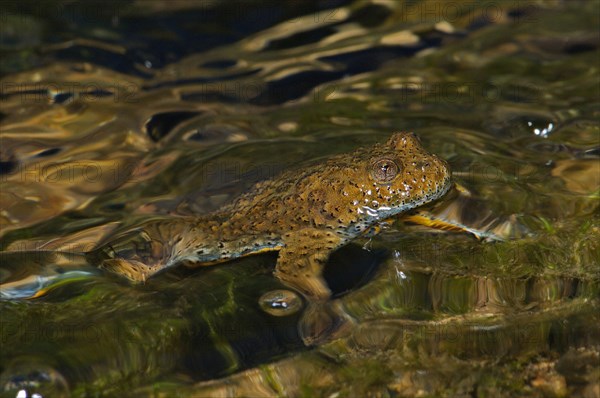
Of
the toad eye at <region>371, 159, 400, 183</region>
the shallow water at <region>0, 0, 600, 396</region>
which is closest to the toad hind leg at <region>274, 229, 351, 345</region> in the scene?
the shallow water at <region>0, 0, 600, 396</region>

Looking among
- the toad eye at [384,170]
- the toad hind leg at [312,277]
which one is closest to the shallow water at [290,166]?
the toad hind leg at [312,277]

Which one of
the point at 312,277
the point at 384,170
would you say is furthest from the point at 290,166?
the point at 312,277

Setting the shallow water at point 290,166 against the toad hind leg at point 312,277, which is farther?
the toad hind leg at point 312,277

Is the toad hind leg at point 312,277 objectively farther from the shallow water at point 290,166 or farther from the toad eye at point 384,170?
the toad eye at point 384,170

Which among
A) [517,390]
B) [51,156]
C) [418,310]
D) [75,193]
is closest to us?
[517,390]

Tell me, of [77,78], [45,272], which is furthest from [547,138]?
[77,78]

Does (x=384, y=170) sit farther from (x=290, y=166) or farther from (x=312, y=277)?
(x=290, y=166)

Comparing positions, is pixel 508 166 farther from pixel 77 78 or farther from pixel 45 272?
pixel 77 78
